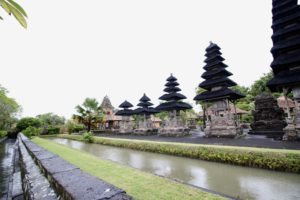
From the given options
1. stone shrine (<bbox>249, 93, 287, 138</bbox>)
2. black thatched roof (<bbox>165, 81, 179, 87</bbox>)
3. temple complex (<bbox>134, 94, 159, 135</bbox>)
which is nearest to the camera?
stone shrine (<bbox>249, 93, 287, 138</bbox>)

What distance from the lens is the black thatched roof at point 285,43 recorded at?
1095cm

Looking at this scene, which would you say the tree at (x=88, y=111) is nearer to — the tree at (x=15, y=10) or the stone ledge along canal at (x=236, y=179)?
the stone ledge along canal at (x=236, y=179)

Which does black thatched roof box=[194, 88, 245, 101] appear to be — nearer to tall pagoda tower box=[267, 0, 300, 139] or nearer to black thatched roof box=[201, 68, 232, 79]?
black thatched roof box=[201, 68, 232, 79]

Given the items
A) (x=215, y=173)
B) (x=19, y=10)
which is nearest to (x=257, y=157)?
(x=215, y=173)

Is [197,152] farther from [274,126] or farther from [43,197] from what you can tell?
[274,126]

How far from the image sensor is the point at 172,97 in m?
21.5

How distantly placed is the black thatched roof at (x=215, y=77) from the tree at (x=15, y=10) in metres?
15.4

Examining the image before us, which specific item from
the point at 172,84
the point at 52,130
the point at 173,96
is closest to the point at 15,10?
the point at 173,96

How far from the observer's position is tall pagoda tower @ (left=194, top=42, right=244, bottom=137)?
14.3m

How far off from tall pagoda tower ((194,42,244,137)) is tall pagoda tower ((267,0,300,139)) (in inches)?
147

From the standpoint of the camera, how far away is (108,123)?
40.4 m

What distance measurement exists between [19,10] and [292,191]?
6543 mm

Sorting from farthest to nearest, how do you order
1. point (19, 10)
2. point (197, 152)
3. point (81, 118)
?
point (81, 118) → point (197, 152) → point (19, 10)

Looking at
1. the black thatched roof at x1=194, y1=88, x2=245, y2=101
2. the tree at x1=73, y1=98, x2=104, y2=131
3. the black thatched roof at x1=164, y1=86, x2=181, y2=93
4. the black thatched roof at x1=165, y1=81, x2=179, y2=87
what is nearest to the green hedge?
the black thatched roof at x1=194, y1=88, x2=245, y2=101
